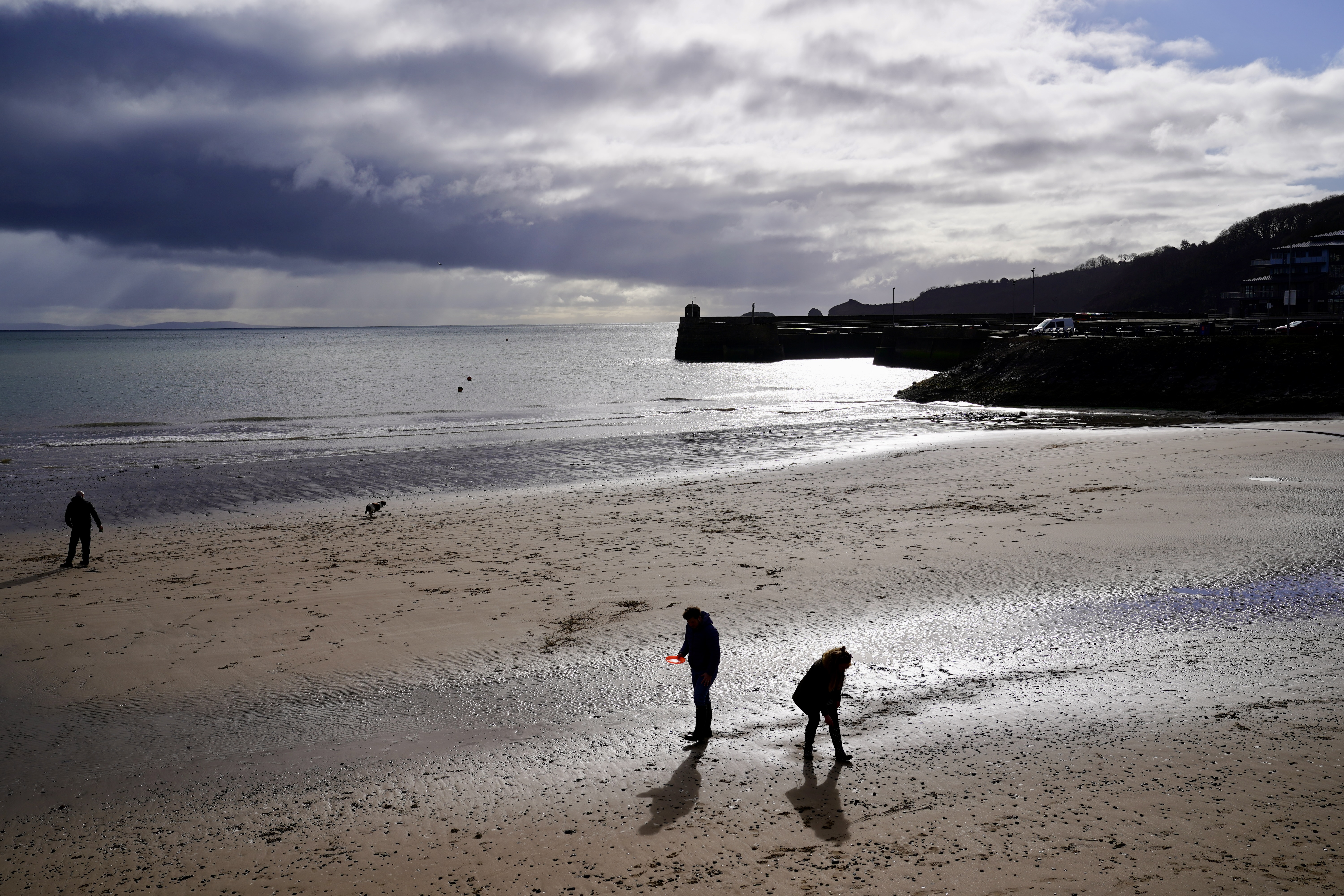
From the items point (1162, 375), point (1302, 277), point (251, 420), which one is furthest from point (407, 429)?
point (1302, 277)

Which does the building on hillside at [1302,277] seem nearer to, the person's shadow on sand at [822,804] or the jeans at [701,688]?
the jeans at [701,688]

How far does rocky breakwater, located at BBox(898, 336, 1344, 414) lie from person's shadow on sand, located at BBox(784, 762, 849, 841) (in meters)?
34.2

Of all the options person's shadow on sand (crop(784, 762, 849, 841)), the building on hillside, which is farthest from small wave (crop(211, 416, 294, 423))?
the building on hillside

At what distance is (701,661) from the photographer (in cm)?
737

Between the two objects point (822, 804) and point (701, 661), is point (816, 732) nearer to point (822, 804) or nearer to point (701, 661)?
point (822, 804)

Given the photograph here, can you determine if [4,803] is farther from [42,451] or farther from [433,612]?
[42,451]

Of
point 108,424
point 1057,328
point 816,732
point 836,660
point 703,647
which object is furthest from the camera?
point 1057,328

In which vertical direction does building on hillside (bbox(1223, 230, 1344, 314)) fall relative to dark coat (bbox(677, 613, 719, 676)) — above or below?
above

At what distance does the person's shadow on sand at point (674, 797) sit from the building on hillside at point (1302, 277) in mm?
95698

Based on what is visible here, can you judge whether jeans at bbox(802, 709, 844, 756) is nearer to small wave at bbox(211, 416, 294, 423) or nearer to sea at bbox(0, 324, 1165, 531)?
sea at bbox(0, 324, 1165, 531)

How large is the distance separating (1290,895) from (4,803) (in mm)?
9354

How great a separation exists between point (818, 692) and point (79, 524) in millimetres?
13268

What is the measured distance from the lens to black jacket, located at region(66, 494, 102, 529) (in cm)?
1361

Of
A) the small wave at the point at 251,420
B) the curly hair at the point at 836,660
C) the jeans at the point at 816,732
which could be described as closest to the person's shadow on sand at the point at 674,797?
the jeans at the point at 816,732
